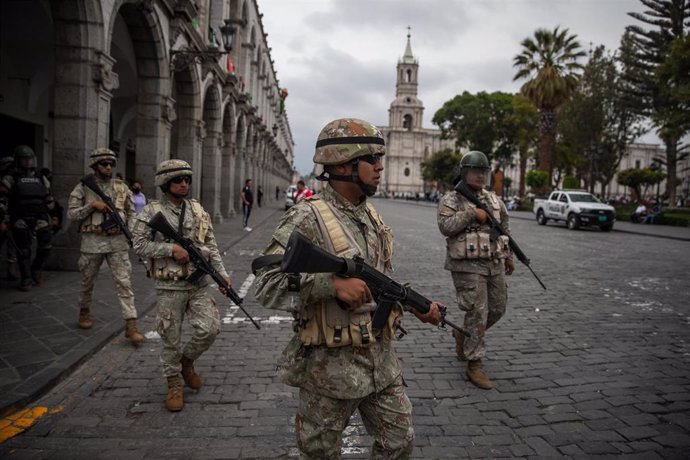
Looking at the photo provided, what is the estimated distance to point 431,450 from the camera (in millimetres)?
3168

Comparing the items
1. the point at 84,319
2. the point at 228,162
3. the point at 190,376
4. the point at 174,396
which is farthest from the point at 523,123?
the point at 174,396

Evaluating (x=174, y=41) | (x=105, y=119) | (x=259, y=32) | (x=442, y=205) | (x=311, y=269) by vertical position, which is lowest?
(x=311, y=269)

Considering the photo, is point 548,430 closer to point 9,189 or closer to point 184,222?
point 184,222

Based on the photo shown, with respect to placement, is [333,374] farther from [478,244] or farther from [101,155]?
[101,155]

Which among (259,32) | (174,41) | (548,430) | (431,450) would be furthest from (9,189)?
(259,32)

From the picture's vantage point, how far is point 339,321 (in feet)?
7.16

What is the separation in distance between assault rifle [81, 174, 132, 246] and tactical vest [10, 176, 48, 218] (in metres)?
2.98

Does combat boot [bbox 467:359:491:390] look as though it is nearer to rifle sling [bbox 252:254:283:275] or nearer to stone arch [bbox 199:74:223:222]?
rifle sling [bbox 252:254:283:275]

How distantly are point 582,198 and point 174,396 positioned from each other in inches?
915

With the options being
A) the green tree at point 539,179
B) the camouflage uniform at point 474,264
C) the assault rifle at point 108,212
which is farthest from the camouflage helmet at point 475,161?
the green tree at point 539,179

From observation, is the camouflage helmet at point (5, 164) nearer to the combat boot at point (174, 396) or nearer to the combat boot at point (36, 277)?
the combat boot at point (36, 277)

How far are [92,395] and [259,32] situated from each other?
28.7 metres

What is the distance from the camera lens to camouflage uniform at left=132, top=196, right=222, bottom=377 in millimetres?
3771

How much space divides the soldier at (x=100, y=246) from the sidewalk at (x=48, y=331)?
1.00ft
